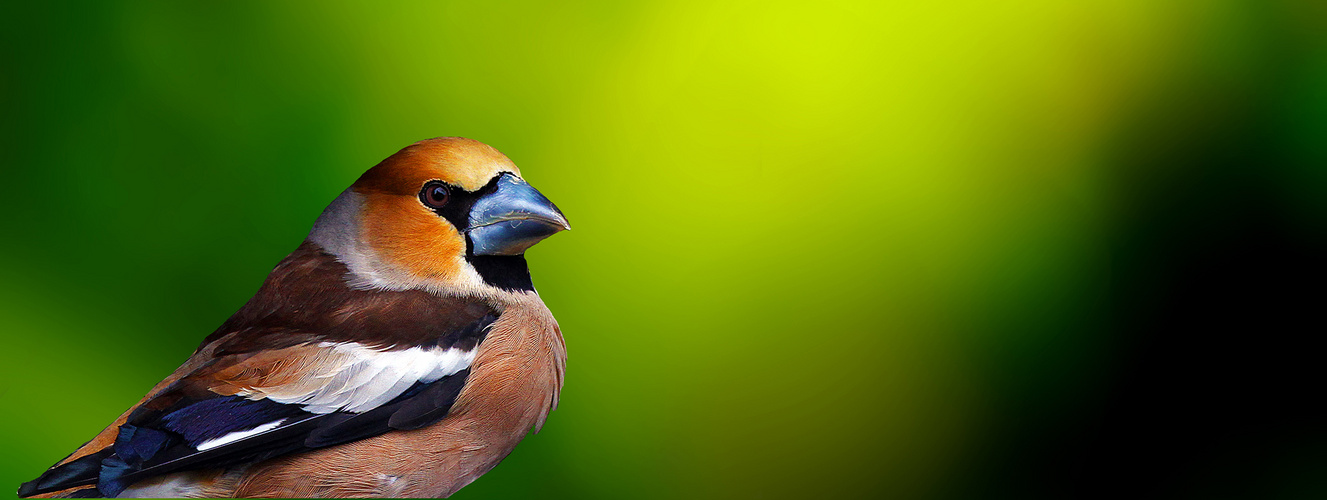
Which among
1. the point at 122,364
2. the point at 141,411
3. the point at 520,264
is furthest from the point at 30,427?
the point at 520,264

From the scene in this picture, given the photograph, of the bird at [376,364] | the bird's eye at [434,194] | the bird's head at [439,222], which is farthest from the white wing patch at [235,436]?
the bird's eye at [434,194]

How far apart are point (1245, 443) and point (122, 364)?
2.23 m

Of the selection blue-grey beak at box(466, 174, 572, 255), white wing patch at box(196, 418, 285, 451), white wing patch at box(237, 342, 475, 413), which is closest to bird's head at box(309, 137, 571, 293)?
blue-grey beak at box(466, 174, 572, 255)

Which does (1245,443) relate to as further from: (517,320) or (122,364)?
(122,364)

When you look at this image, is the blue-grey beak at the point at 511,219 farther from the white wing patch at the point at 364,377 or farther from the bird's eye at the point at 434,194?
the white wing patch at the point at 364,377

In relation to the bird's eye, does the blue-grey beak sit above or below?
below

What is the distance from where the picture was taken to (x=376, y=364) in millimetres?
1698

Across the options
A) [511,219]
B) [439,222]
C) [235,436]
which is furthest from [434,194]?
[235,436]

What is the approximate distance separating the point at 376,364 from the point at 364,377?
0.03m

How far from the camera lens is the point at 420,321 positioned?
1.75 m

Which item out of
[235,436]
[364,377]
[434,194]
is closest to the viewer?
[235,436]

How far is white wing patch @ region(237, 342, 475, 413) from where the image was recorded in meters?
1.63

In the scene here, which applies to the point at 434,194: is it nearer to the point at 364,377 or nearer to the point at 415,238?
the point at 415,238

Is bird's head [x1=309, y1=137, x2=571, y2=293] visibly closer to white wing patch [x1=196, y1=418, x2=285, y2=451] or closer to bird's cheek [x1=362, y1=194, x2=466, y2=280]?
bird's cheek [x1=362, y1=194, x2=466, y2=280]
